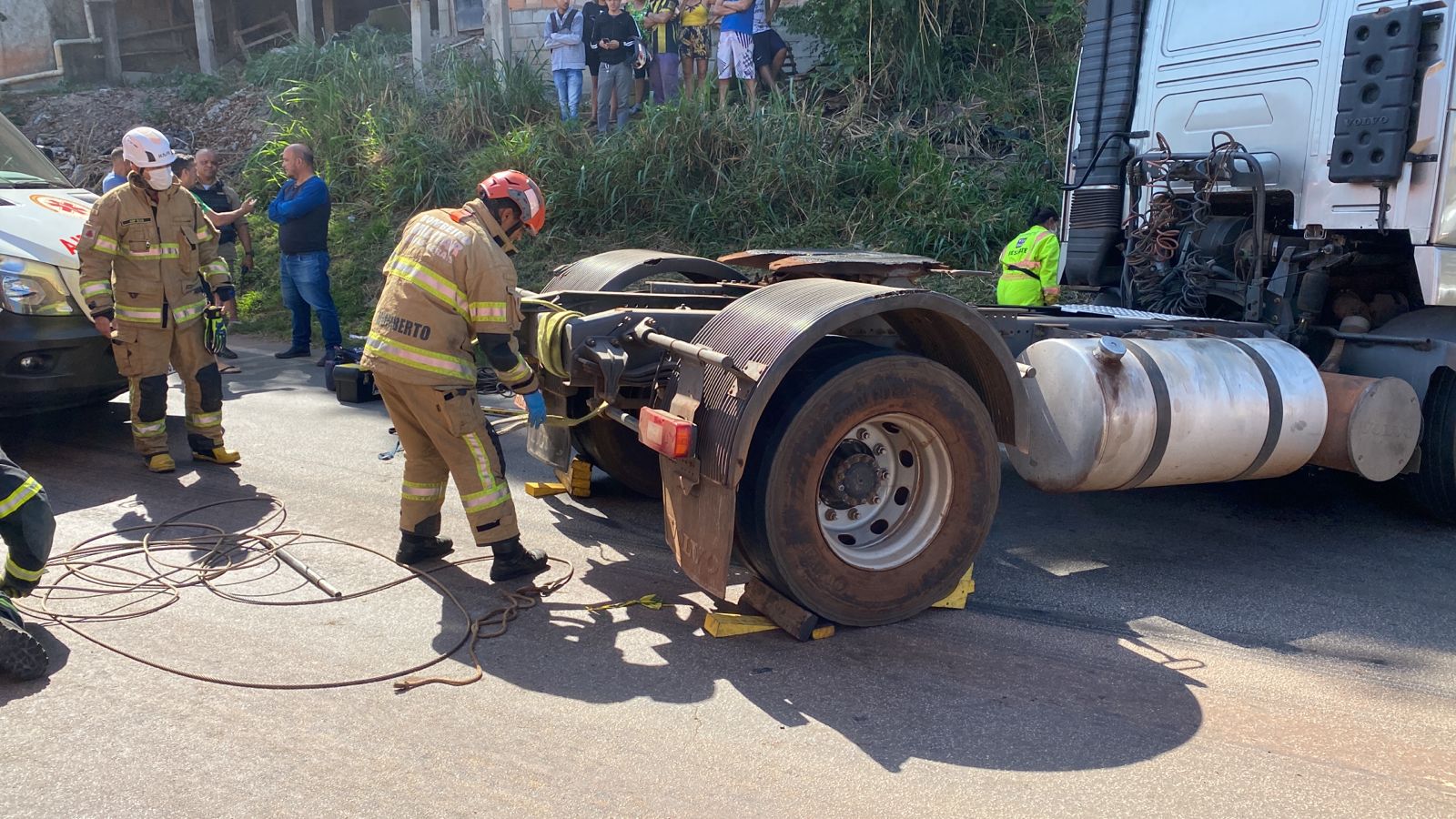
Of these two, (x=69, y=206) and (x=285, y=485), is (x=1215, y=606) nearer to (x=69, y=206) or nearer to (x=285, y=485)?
(x=285, y=485)

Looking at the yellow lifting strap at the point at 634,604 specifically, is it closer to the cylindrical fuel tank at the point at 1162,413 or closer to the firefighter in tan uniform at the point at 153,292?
the cylindrical fuel tank at the point at 1162,413

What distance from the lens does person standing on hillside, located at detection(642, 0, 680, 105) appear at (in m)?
12.0

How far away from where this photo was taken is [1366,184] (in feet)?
16.9

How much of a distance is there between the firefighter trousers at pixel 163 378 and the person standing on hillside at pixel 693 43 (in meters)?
6.79

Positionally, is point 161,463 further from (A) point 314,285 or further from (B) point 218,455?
(A) point 314,285

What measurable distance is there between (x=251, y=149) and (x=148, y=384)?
978 cm

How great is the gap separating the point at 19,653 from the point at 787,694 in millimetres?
2361

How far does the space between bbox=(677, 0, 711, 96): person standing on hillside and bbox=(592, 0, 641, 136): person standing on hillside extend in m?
0.55

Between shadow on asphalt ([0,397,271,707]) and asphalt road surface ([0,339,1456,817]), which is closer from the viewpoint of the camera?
asphalt road surface ([0,339,1456,817])

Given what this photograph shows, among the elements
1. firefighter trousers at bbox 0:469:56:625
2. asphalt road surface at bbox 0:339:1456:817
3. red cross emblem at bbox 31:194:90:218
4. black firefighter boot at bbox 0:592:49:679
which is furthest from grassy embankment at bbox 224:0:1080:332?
black firefighter boot at bbox 0:592:49:679

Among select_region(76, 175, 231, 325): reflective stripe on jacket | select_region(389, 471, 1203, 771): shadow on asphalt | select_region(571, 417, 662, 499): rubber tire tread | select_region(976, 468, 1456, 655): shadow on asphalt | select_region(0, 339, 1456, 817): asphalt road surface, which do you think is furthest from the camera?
select_region(76, 175, 231, 325): reflective stripe on jacket

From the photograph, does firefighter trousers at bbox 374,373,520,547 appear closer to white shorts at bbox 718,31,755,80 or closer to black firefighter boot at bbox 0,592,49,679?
black firefighter boot at bbox 0,592,49,679

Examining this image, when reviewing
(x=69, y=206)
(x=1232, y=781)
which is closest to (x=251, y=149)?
(x=69, y=206)

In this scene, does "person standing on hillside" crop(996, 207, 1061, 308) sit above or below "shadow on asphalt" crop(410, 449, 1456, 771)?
above
